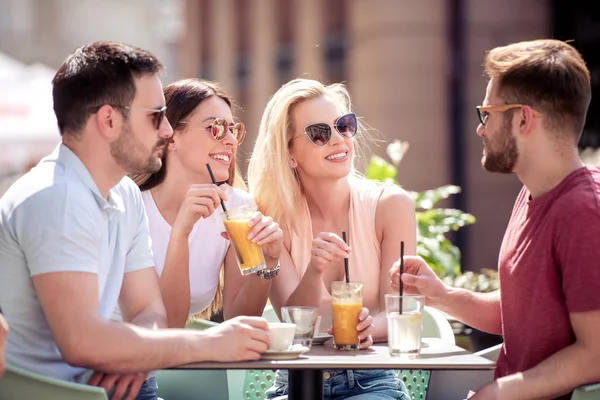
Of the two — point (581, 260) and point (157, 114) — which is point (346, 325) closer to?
point (581, 260)

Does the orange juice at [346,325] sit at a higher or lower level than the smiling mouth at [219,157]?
lower

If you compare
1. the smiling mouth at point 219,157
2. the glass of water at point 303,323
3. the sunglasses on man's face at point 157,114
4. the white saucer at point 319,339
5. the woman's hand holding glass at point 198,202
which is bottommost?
the white saucer at point 319,339

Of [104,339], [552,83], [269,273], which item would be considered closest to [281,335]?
[104,339]

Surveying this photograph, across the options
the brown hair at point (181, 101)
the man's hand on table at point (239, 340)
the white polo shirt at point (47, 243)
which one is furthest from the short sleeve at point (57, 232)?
the brown hair at point (181, 101)

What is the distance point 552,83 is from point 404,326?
846mm

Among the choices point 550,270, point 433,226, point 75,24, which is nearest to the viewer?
point 550,270

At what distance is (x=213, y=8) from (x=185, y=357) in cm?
1317

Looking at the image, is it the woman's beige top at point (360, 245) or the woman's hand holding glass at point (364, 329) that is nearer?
the woman's hand holding glass at point (364, 329)

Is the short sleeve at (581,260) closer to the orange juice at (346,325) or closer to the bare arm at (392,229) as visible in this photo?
the orange juice at (346,325)

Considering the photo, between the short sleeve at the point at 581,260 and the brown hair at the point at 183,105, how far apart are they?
167cm

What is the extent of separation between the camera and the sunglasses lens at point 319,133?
3.69m

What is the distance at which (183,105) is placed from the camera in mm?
3812

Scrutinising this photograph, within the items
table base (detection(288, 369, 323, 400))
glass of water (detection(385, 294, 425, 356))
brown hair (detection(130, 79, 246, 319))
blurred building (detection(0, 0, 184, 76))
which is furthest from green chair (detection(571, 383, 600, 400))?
blurred building (detection(0, 0, 184, 76))

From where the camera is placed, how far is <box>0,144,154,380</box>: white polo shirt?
97.5 inches
